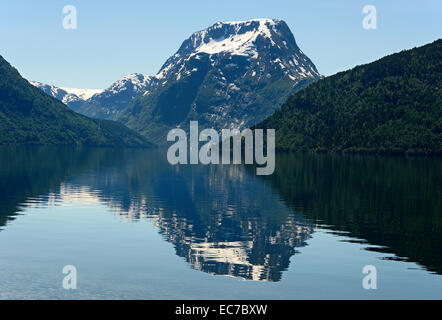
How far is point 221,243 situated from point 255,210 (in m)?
30.8

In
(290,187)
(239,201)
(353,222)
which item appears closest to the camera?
(353,222)

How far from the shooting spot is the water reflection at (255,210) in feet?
195

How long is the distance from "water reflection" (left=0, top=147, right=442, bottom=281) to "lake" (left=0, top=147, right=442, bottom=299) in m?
0.21

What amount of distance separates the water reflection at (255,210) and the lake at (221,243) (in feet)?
0.67

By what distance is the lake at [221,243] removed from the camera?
45.5 meters

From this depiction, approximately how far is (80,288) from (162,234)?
1061 inches

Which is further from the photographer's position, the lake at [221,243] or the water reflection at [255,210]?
the water reflection at [255,210]

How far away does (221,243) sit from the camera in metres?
65.3

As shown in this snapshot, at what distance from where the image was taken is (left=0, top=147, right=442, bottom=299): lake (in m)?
45.5

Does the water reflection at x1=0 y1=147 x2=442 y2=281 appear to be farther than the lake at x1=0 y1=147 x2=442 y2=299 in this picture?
Yes
